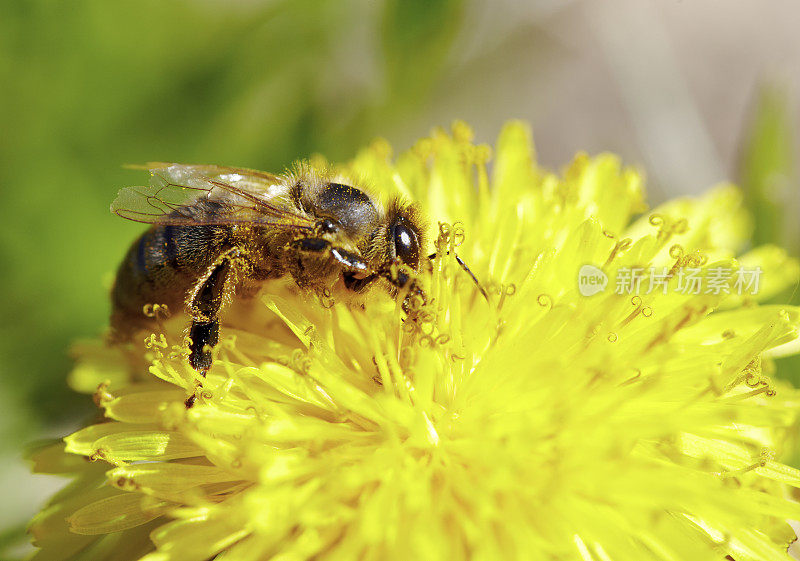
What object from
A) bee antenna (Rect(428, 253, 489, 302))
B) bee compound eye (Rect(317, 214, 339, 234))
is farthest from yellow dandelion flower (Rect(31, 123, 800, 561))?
bee compound eye (Rect(317, 214, 339, 234))

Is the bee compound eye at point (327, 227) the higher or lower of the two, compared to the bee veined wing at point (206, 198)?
lower

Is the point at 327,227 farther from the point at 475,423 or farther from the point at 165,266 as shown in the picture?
the point at 475,423

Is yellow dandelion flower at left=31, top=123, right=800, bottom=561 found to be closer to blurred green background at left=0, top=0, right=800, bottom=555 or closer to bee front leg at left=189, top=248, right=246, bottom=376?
bee front leg at left=189, top=248, right=246, bottom=376

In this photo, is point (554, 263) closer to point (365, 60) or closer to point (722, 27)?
point (365, 60)

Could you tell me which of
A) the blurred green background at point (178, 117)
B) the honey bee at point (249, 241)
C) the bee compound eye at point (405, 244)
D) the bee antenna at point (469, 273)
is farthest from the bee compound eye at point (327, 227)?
the blurred green background at point (178, 117)

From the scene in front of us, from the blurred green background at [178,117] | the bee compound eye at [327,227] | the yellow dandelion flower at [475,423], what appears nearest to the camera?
the yellow dandelion flower at [475,423]

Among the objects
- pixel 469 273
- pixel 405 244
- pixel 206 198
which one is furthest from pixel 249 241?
pixel 469 273

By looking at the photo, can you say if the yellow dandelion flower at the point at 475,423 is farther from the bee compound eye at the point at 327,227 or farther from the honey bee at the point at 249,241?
the bee compound eye at the point at 327,227
